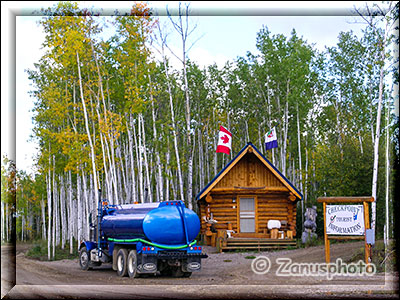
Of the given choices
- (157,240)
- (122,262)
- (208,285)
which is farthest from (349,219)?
(122,262)

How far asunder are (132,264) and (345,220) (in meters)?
7.05

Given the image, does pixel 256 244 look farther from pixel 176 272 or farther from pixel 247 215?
pixel 176 272

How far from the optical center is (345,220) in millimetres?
17531

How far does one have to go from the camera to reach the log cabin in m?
26.5

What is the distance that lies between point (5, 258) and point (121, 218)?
13.0 ft

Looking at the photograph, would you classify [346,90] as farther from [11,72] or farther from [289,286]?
[11,72]

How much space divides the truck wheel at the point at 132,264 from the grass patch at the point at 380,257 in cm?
785

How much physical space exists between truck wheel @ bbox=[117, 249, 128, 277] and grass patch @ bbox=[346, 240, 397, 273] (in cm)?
807

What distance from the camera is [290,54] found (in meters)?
37.6

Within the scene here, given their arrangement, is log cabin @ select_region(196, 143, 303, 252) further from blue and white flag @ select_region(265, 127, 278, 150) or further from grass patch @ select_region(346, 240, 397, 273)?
grass patch @ select_region(346, 240, 397, 273)

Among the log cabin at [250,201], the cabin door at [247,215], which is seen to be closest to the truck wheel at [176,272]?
the log cabin at [250,201]

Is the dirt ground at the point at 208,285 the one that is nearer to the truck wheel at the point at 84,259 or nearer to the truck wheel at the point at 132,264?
the truck wheel at the point at 132,264

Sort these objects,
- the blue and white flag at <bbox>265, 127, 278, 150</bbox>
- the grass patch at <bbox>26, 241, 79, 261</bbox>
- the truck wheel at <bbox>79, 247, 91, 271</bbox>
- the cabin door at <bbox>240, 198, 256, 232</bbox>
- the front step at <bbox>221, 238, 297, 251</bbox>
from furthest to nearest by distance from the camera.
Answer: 1. the grass patch at <bbox>26, 241, 79, 261</bbox>
2. the blue and white flag at <bbox>265, 127, 278, 150</bbox>
3. the cabin door at <bbox>240, 198, 256, 232</bbox>
4. the front step at <bbox>221, 238, 297, 251</bbox>
5. the truck wheel at <bbox>79, 247, 91, 271</bbox>

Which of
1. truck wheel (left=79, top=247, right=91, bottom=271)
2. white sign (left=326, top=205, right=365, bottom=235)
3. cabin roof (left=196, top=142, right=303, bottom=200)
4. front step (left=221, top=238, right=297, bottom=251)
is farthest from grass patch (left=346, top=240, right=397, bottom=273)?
truck wheel (left=79, top=247, right=91, bottom=271)
